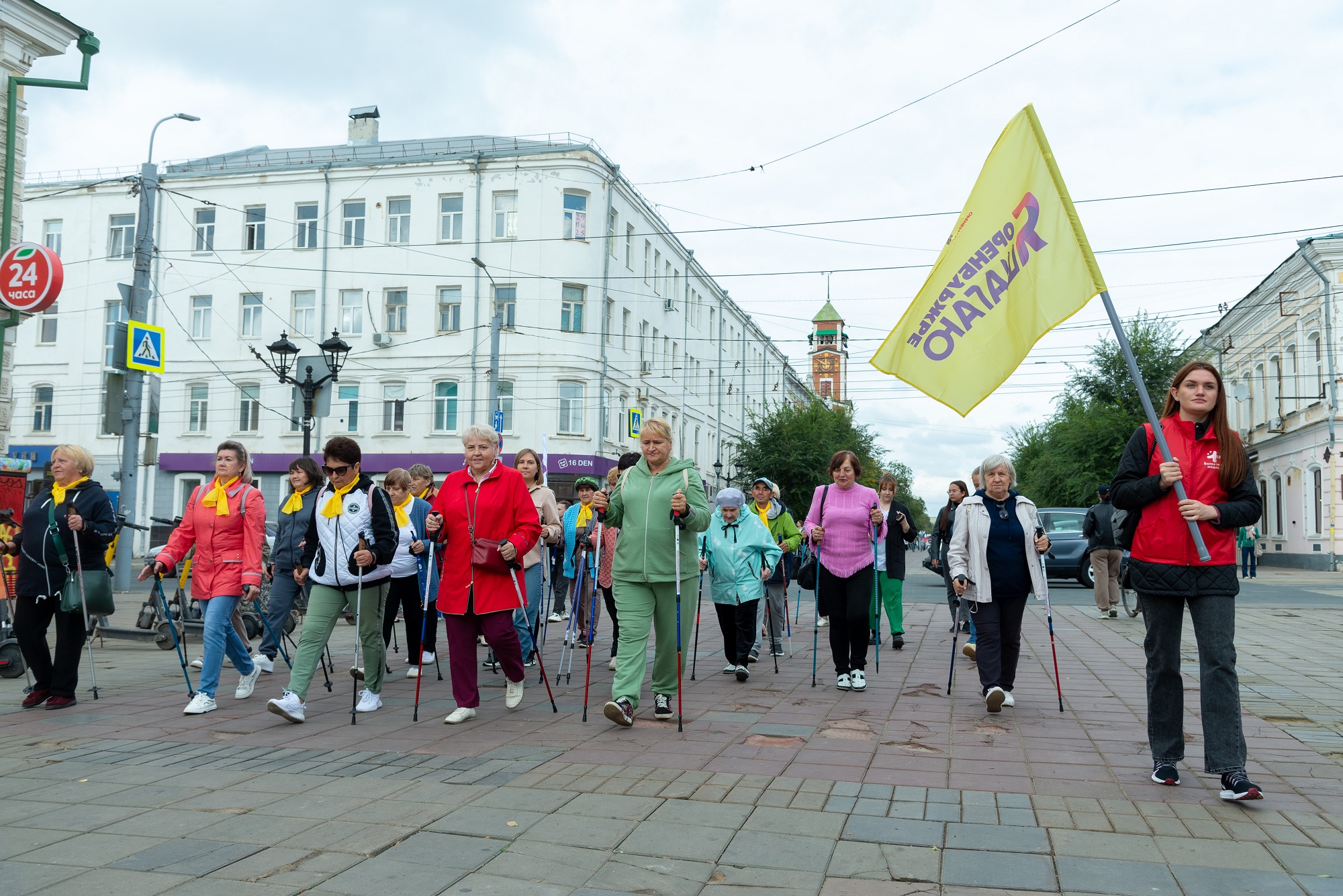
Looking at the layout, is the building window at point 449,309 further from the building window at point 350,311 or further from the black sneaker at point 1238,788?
the black sneaker at point 1238,788

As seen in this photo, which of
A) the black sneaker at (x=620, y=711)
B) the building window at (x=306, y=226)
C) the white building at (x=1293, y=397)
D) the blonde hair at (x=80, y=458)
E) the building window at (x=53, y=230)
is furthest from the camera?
the building window at (x=53, y=230)

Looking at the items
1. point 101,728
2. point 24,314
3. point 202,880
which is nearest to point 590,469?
point 24,314

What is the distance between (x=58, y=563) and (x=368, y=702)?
244cm

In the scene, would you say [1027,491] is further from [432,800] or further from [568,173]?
[432,800]

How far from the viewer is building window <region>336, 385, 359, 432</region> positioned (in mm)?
39938

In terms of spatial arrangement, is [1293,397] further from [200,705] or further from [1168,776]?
[200,705]

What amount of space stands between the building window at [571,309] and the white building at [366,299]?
0.18 ft

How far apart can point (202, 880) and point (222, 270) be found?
40.7 meters

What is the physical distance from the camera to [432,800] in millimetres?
5078

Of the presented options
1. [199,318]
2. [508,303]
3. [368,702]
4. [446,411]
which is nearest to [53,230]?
[199,318]

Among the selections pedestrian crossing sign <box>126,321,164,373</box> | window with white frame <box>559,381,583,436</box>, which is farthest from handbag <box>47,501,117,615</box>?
window with white frame <box>559,381,583,436</box>

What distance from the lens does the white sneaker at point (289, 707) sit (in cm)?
700

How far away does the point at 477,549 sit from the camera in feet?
23.8

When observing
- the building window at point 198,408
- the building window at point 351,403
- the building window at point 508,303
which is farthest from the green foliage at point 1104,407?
the building window at point 198,408
